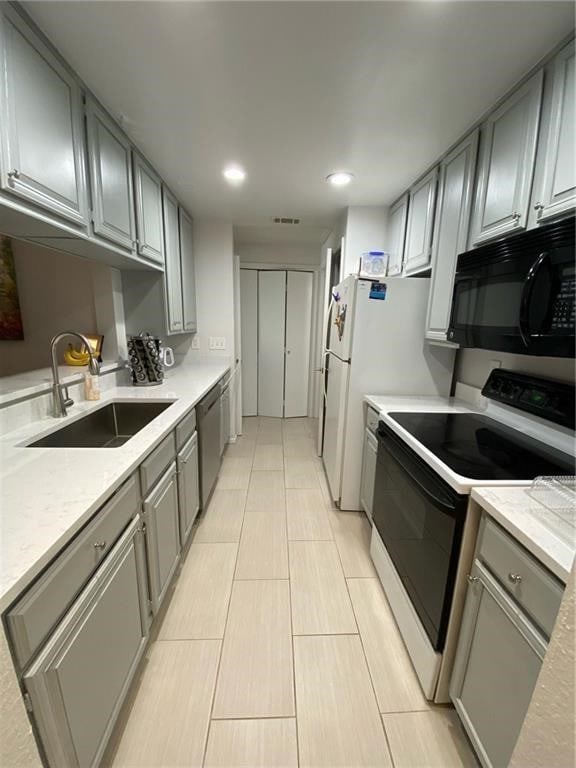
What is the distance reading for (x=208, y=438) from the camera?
2301 millimetres

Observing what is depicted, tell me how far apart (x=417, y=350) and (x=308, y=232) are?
7.15ft

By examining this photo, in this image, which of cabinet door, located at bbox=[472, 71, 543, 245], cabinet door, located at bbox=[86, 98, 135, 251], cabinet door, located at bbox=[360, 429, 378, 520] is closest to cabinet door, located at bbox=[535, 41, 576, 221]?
cabinet door, located at bbox=[472, 71, 543, 245]

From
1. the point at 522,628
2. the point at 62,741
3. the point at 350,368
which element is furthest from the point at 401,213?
the point at 62,741

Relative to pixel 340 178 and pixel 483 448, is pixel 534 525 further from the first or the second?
pixel 340 178

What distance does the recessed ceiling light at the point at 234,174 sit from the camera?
2.03 m

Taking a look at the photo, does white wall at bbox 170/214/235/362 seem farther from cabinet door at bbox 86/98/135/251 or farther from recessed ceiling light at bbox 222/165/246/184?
cabinet door at bbox 86/98/135/251

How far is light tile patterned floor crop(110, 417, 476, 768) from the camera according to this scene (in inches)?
42.2

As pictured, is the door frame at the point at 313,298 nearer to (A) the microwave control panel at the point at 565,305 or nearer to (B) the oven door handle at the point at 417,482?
(B) the oven door handle at the point at 417,482

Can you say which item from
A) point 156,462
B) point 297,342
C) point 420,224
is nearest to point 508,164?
point 420,224

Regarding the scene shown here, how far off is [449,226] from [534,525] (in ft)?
5.11

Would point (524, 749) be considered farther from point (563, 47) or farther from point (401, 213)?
point (401, 213)

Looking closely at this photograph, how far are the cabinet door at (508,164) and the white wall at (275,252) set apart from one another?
2.74 metres

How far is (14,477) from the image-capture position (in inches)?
38.2

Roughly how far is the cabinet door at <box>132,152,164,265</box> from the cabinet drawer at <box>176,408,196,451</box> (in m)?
1.07
